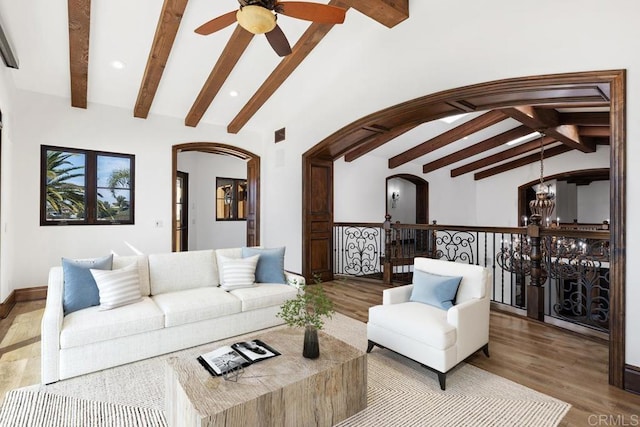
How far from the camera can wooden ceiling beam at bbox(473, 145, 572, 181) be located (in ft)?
27.4

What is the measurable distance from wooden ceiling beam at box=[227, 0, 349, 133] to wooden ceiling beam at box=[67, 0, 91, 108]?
7.09ft

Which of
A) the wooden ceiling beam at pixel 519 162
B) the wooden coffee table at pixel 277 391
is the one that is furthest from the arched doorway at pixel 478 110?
the wooden ceiling beam at pixel 519 162

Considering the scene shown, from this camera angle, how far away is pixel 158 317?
2.97 meters

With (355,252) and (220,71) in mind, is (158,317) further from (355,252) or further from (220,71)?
(355,252)

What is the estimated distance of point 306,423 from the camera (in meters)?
1.93

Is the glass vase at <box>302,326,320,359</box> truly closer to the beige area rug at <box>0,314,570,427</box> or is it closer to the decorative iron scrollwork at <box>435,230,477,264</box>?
the beige area rug at <box>0,314,570,427</box>

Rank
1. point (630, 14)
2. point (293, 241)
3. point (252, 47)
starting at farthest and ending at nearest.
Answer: point (293, 241) → point (252, 47) → point (630, 14)

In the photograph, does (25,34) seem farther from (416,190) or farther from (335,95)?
(416,190)

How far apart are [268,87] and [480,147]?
544 centimetres

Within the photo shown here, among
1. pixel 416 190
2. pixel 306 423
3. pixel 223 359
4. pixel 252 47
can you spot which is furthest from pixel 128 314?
pixel 416 190

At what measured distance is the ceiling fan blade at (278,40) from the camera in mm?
2715

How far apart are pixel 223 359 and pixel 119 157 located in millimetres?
4771

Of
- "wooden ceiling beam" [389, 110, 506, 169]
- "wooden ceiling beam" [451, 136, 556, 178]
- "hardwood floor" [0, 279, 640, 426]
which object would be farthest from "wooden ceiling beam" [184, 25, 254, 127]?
"wooden ceiling beam" [451, 136, 556, 178]

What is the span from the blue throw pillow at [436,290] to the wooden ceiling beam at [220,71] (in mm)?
3405
